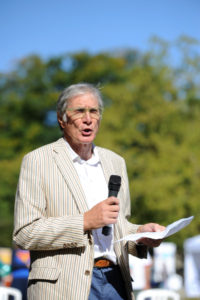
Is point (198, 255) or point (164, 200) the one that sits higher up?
point (164, 200)

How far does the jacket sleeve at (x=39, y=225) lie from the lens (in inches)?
94.6


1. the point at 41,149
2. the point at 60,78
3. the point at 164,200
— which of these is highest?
the point at 60,78

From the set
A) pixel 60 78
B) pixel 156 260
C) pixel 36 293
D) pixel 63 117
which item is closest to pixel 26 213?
pixel 36 293

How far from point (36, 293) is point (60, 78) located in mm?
29381

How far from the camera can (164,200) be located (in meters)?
16.8

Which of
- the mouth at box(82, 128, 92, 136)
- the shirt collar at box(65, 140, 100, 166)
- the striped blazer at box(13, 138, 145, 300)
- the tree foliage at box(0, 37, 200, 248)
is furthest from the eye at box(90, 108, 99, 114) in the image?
the tree foliage at box(0, 37, 200, 248)

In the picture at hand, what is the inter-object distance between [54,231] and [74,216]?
0.43ft

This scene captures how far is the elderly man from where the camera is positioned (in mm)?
2414

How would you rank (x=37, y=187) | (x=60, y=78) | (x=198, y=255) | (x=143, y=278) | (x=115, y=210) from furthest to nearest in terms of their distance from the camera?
(x=60, y=78) → (x=198, y=255) → (x=143, y=278) → (x=37, y=187) → (x=115, y=210)

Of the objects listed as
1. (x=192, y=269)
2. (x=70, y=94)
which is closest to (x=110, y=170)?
(x=70, y=94)

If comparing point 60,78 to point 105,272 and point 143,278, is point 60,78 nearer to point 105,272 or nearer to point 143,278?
point 143,278

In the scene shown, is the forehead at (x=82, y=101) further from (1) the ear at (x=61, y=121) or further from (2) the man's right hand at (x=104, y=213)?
(2) the man's right hand at (x=104, y=213)

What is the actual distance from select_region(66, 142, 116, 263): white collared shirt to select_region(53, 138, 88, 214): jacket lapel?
0.21 ft

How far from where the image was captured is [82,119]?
2760 mm
